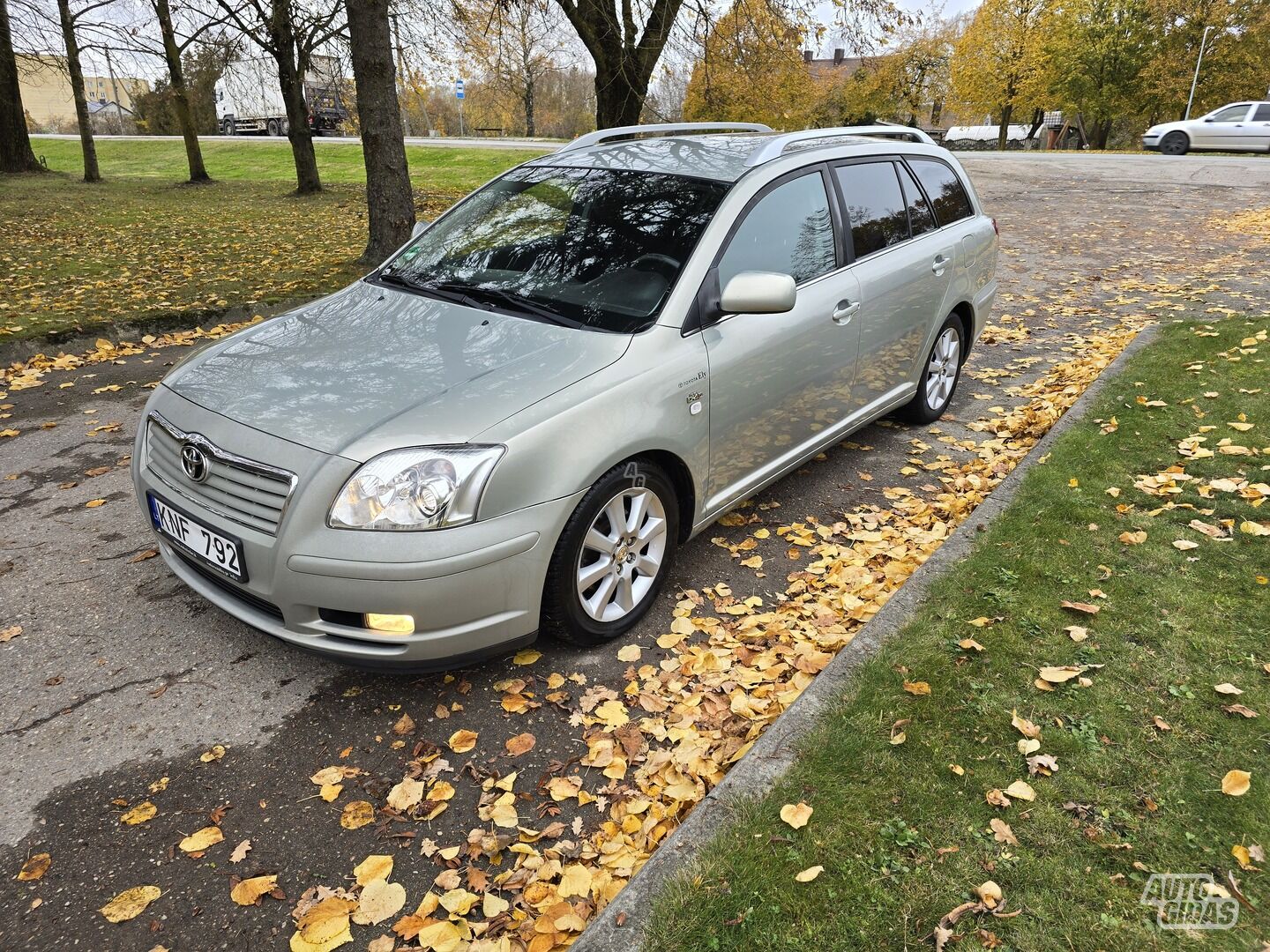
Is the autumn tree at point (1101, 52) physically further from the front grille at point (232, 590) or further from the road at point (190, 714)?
the front grille at point (232, 590)

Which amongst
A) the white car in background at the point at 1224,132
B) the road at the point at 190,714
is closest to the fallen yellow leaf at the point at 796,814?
the road at the point at 190,714

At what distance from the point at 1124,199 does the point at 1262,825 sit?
1697 centimetres

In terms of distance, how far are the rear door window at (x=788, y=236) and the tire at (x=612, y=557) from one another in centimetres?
96

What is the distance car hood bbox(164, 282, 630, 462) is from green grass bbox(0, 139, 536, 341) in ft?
16.2

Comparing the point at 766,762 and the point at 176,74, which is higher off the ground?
the point at 176,74

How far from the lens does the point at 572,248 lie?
3666 millimetres

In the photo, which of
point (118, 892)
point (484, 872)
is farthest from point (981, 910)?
point (118, 892)

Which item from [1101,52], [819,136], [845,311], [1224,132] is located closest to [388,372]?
[845,311]

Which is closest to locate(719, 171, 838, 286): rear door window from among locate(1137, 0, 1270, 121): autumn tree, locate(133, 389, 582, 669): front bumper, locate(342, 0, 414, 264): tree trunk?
locate(133, 389, 582, 669): front bumper

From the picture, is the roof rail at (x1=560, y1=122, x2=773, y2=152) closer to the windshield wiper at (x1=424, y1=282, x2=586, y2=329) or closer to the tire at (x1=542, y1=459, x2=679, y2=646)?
the windshield wiper at (x1=424, y1=282, x2=586, y2=329)

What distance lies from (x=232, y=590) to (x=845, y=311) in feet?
9.83

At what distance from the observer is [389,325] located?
3424mm

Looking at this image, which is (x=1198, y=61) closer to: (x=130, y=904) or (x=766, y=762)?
(x=766, y=762)

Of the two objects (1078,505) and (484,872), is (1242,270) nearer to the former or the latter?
(1078,505)
